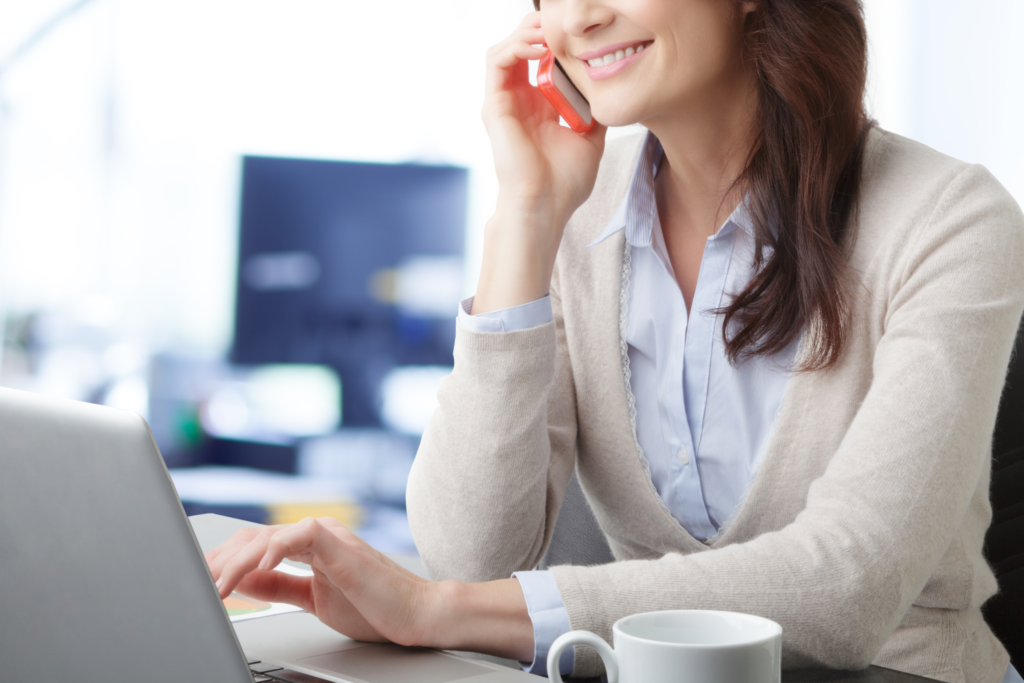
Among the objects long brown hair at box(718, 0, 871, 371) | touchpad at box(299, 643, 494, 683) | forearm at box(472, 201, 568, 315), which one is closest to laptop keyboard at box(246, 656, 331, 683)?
touchpad at box(299, 643, 494, 683)

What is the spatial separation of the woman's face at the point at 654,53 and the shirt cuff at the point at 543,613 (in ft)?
2.02

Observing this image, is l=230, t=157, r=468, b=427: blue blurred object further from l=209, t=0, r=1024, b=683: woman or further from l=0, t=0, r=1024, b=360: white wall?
l=209, t=0, r=1024, b=683: woman

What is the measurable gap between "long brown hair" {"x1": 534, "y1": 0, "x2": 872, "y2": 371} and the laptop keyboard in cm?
65

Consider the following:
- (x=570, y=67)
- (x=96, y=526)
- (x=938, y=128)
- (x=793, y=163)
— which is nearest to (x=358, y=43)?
(x=938, y=128)

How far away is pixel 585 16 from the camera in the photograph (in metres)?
1.07

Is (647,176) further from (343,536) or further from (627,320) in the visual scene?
(343,536)

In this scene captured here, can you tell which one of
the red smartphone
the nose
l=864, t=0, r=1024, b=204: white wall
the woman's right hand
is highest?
l=864, t=0, r=1024, b=204: white wall

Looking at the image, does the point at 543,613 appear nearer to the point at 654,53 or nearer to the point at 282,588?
the point at 282,588

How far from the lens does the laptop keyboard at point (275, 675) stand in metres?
0.59

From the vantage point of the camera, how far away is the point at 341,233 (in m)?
3.19

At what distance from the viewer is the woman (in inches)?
28.3

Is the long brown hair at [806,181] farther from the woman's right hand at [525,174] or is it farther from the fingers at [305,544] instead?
the fingers at [305,544]

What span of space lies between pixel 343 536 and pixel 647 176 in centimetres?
73

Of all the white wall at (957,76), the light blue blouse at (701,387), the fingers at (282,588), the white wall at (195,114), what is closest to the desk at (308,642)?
the fingers at (282,588)
